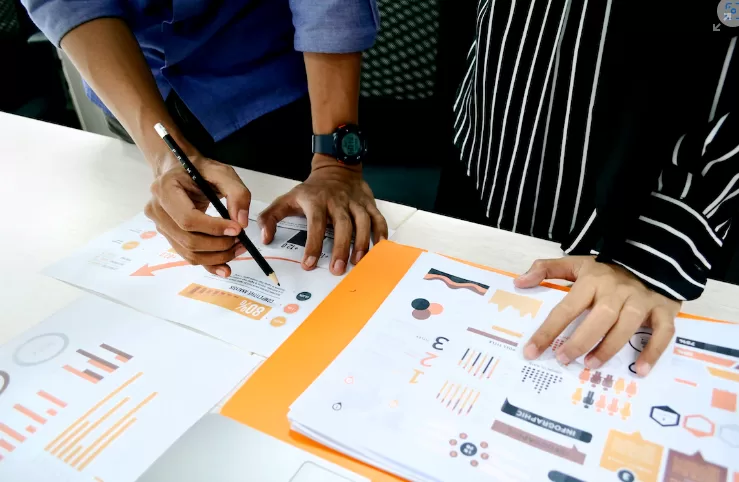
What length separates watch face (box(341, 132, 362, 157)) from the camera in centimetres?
82

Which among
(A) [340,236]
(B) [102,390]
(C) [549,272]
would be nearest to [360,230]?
(A) [340,236]

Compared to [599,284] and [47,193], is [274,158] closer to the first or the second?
[47,193]

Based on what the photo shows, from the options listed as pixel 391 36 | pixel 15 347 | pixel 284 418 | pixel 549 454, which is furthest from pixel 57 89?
pixel 549 454

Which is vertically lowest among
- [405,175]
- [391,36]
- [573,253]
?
[405,175]

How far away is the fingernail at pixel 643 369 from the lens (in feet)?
1.49

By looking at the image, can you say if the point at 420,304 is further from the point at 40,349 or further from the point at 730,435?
the point at 40,349

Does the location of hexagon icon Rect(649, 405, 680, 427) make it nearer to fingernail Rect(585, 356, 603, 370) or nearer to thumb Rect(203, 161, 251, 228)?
fingernail Rect(585, 356, 603, 370)

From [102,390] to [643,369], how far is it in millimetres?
499

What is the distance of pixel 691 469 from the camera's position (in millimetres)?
378

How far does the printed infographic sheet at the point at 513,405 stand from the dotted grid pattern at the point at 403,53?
675 millimetres

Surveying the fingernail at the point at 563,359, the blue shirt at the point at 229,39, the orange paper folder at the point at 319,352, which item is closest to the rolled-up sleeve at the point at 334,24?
the blue shirt at the point at 229,39

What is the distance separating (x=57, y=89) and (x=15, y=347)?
1.62m

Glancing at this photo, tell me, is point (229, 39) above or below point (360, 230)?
above

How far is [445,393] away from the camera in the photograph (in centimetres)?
44
